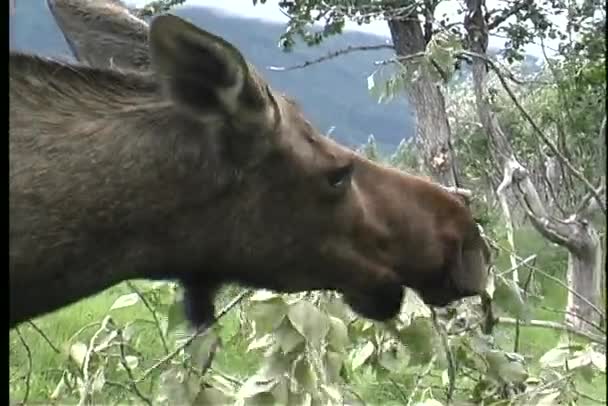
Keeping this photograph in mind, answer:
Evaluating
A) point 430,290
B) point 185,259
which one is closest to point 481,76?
point 430,290

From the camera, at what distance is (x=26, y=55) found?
162 centimetres

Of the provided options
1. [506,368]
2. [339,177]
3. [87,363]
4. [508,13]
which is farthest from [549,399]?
[508,13]

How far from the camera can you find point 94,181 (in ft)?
5.23

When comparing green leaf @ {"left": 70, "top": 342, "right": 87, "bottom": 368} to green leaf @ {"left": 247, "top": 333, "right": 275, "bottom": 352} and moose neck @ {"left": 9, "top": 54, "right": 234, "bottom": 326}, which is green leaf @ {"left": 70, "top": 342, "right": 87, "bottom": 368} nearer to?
green leaf @ {"left": 247, "top": 333, "right": 275, "bottom": 352}

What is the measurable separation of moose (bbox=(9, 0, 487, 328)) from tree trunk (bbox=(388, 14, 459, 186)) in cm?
186

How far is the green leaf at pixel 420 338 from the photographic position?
7.70ft

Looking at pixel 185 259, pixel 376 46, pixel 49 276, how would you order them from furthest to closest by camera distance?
pixel 376 46 → pixel 185 259 → pixel 49 276

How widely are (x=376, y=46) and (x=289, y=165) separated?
2942 mm

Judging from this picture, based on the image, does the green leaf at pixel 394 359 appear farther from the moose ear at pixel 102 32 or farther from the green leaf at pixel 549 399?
the moose ear at pixel 102 32

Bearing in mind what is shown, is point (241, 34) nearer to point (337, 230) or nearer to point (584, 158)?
point (337, 230)

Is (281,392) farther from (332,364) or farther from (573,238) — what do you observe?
(573,238)

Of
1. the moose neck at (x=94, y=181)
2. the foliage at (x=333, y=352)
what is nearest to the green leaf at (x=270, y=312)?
the foliage at (x=333, y=352)

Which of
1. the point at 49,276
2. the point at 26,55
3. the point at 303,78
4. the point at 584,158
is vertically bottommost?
the point at 584,158

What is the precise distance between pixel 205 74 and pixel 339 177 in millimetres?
301
